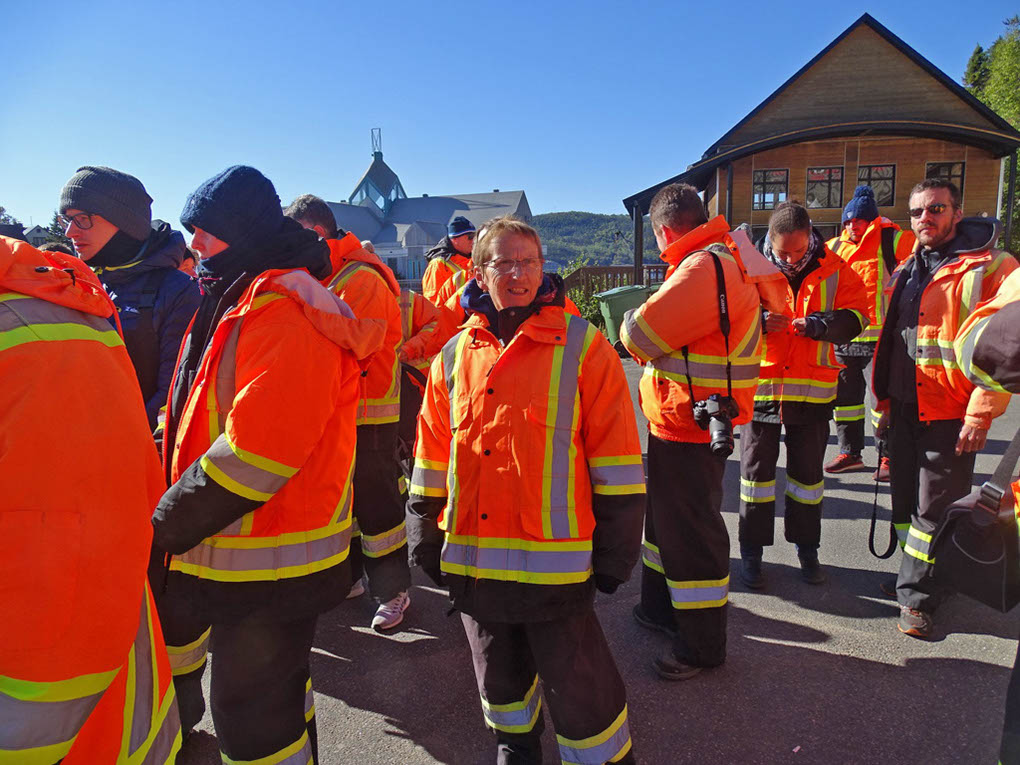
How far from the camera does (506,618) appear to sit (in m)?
2.08

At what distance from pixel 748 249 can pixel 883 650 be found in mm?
2081

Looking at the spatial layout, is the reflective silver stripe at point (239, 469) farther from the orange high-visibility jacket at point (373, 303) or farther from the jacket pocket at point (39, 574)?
the orange high-visibility jacket at point (373, 303)

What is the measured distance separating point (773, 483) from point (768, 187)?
2451cm

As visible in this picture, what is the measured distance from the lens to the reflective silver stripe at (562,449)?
210cm

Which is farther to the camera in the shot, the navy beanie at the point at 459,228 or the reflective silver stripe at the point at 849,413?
the reflective silver stripe at the point at 849,413

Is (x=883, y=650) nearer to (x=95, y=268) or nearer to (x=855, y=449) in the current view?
(x=855, y=449)

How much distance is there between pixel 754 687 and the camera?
3041 mm

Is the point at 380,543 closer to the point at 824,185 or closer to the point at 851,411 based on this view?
the point at 851,411

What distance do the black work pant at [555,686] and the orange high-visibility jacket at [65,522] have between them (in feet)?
3.67

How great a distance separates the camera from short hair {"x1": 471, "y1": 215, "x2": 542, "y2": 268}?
2.23 m

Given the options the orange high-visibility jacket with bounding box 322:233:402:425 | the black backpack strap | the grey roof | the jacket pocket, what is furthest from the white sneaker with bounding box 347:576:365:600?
the grey roof

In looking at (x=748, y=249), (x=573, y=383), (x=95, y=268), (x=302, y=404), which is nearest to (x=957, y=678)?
(x=748, y=249)

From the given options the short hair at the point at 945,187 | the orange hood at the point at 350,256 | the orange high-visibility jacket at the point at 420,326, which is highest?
the short hair at the point at 945,187

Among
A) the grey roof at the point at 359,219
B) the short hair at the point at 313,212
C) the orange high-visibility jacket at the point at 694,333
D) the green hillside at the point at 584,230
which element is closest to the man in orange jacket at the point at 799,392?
the orange high-visibility jacket at the point at 694,333
